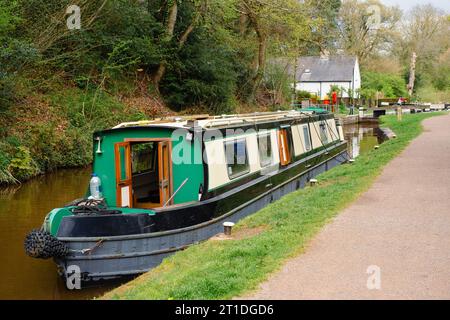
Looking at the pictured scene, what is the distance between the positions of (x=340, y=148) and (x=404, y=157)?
4.32m

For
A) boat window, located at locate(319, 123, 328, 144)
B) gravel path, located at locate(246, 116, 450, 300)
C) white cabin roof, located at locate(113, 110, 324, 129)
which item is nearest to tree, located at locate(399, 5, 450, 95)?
boat window, located at locate(319, 123, 328, 144)

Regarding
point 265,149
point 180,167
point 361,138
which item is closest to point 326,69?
point 361,138

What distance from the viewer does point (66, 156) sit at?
16266 mm

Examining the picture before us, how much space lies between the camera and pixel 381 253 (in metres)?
5.45

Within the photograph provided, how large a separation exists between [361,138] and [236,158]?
19576 millimetres

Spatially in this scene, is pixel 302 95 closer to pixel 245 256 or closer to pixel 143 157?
pixel 143 157

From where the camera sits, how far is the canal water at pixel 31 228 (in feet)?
22.4

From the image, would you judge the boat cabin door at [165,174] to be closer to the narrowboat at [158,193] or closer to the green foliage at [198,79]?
the narrowboat at [158,193]

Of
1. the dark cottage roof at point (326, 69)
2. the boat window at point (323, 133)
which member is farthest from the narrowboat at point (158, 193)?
the dark cottage roof at point (326, 69)

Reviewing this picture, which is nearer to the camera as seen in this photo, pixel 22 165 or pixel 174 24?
pixel 22 165

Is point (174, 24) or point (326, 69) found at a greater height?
point (326, 69)

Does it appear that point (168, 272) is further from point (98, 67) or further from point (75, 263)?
point (98, 67)

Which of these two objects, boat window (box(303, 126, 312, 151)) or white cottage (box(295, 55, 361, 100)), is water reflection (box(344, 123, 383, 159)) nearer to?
boat window (box(303, 126, 312, 151))

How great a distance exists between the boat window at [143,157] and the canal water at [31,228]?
6.79 feet
